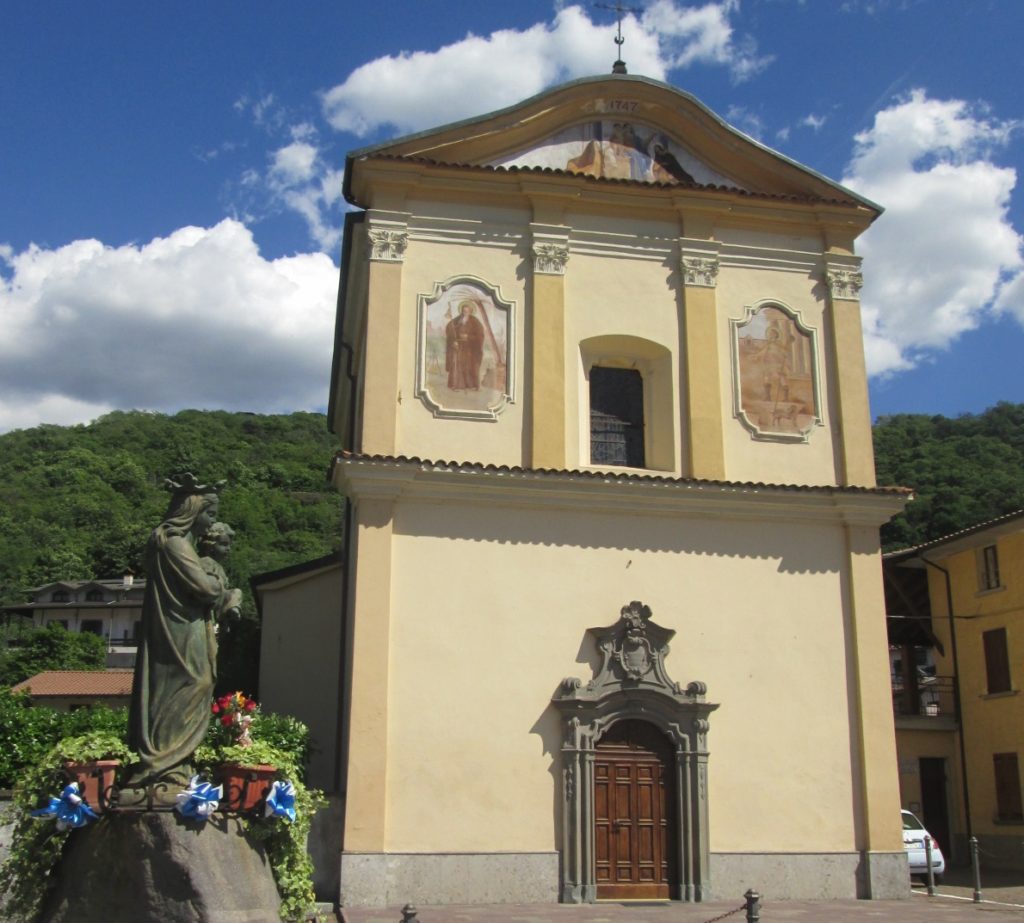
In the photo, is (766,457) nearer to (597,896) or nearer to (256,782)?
(597,896)

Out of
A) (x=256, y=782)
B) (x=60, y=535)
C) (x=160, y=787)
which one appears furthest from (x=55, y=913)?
(x=60, y=535)

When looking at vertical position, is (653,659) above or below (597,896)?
above

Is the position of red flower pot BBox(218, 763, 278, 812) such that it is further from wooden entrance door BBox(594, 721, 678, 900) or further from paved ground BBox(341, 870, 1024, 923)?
wooden entrance door BBox(594, 721, 678, 900)

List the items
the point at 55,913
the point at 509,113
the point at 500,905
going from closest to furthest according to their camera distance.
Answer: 1. the point at 55,913
2. the point at 500,905
3. the point at 509,113

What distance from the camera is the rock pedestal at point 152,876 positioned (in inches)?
253

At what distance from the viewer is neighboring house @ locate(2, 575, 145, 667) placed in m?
66.6

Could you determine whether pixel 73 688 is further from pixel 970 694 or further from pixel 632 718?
pixel 632 718

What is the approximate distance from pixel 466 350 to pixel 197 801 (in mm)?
9350

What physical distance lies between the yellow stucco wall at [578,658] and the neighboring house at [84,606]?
188ft

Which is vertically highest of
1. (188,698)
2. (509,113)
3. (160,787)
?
(509,113)

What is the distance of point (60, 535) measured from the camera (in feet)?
225

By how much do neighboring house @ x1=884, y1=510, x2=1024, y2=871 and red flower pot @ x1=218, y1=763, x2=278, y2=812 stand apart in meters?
18.3

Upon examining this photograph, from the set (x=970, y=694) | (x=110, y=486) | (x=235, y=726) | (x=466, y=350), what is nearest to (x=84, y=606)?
(x=110, y=486)

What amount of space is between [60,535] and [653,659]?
62.6 meters
